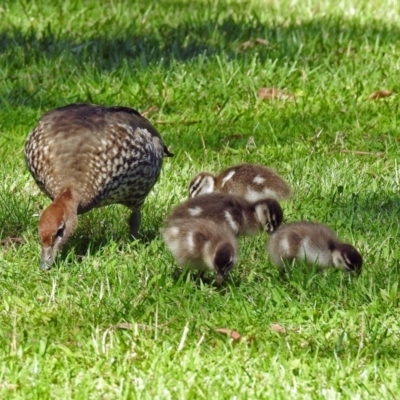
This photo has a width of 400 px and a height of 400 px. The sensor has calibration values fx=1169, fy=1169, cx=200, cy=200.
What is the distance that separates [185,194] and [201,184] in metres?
0.32

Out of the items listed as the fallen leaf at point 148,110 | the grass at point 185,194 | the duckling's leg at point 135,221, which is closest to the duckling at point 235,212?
the grass at point 185,194

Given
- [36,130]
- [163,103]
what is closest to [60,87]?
[163,103]

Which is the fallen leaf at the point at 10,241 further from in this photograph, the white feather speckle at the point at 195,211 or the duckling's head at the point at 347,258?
the duckling's head at the point at 347,258

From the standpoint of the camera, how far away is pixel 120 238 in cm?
743

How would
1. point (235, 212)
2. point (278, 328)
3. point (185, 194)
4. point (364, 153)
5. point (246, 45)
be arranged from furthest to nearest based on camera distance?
point (246, 45), point (364, 153), point (185, 194), point (235, 212), point (278, 328)

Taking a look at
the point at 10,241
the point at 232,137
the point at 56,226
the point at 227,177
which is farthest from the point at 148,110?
the point at 56,226

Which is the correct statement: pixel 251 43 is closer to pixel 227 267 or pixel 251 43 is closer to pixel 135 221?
pixel 135 221

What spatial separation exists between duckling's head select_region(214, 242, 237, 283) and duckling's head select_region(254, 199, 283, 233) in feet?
2.51

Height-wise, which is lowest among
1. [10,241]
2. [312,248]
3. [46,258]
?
[10,241]

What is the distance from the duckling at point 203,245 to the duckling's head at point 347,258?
1.83 feet

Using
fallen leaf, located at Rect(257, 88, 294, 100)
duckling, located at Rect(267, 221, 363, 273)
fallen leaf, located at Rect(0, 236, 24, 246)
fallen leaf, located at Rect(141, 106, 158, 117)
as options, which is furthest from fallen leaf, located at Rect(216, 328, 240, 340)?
fallen leaf, located at Rect(257, 88, 294, 100)

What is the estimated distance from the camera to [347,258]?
6.34m

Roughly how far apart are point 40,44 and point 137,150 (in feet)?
14.3

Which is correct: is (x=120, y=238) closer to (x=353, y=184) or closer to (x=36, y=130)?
(x=36, y=130)
